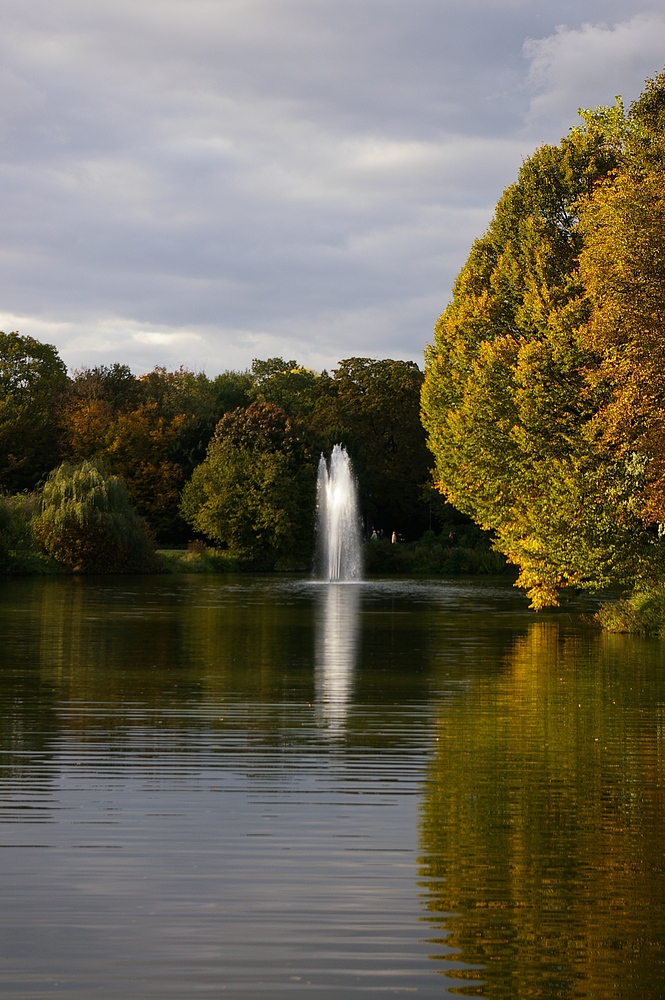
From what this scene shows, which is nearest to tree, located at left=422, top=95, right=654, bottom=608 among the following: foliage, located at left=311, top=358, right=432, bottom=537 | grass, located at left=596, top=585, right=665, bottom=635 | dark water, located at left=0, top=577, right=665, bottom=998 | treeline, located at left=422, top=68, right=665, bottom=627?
treeline, located at left=422, top=68, right=665, bottom=627

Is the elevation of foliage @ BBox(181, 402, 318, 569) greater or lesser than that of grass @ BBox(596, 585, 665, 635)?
greater

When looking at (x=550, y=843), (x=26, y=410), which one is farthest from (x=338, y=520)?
(x=550, y=843)

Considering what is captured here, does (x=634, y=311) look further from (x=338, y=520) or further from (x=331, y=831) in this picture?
(x=338, y=520)

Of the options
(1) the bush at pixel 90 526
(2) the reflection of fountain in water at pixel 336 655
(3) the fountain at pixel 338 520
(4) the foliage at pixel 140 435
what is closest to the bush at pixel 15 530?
(1) the bush at pixel 90 526

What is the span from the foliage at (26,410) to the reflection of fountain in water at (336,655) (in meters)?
41.1

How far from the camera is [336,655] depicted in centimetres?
2284

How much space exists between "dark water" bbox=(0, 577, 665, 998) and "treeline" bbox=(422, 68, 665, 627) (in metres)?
6.07

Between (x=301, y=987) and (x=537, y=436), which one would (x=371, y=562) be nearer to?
(x=537, y=436)

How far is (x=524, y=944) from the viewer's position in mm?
6340

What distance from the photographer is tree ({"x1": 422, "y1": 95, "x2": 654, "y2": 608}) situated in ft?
90.6

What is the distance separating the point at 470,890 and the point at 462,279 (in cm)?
3094

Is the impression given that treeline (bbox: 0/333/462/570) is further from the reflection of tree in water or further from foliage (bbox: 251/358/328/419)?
the reflection of tree in water

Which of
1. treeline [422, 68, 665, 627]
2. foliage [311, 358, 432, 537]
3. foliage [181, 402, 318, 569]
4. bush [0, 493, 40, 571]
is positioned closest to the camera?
treeline [422, 68, 665, 627]

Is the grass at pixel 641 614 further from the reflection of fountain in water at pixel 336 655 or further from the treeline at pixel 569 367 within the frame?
the reflection of fountain in water at pixel 336 655
